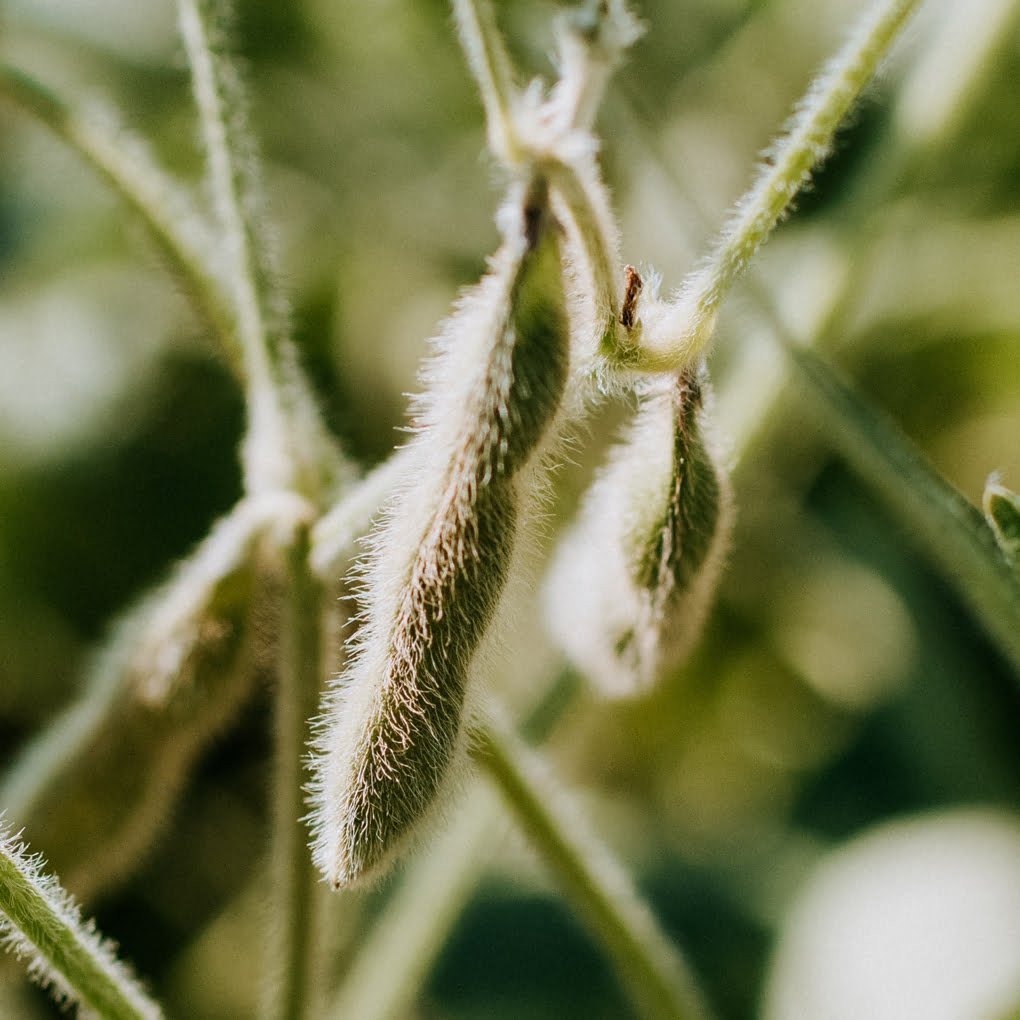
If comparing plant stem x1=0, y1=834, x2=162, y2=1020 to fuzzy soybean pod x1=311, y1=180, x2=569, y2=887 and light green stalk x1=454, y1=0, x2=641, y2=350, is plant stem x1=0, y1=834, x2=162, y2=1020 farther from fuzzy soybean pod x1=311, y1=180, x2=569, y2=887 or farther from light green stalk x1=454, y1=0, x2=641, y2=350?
light green stalk x1=454, y1=0, x2=641, y2=350

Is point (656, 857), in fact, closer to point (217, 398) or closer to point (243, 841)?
point (243, 841)

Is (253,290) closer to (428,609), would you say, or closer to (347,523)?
(347,523)

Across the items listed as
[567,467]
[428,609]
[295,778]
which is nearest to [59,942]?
[295,778]

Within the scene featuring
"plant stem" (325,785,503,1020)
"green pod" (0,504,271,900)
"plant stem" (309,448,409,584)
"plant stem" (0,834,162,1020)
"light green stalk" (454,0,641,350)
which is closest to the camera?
"light green stalk" (454,0,641,350)

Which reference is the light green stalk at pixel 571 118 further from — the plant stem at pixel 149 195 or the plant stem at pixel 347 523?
the plant stem at pixel 149 195

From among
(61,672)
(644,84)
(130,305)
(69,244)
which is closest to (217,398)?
(130,305)

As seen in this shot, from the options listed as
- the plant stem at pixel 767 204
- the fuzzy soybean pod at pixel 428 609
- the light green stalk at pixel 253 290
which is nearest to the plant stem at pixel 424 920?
the light green stalk at pixel 253 290

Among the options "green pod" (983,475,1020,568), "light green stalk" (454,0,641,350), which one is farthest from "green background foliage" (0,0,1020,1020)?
"light green stalk" (454,0,641,350)
